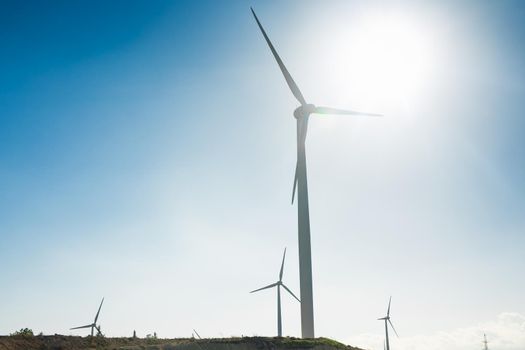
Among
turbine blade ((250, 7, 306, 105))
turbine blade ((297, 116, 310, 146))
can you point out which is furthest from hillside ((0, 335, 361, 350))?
turbine blade ((250, 7, 306, 105))

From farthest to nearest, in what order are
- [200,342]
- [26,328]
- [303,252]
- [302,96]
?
[302,96], [303,252], [26,328], [200,342]

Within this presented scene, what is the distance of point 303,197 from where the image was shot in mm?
56375

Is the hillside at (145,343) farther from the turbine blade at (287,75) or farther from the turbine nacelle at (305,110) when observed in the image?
the turbine blade at (287,75)

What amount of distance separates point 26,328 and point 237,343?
25236 millimetres

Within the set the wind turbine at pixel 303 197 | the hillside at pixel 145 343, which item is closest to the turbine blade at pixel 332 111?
the wind turbine at pixel 303 197

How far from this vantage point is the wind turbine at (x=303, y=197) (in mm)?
49594

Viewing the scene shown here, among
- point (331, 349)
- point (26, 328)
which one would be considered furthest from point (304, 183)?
point (26, 328)

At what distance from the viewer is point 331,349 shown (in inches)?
1752

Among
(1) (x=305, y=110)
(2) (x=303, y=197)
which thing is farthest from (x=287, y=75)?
(2) (x=303, y=197)

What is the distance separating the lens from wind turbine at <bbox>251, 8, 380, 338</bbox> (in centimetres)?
4959

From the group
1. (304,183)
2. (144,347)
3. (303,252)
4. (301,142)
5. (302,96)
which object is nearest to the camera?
(144,347)

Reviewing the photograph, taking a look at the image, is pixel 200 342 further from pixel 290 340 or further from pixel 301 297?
pixel 301 297

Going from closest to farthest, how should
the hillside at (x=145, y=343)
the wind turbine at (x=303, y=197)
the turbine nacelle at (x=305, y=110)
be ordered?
the hillside at (x=145, y=343)
the wind turbine at (x=303, y=197)
the turbine nacelle at (x=305, y=110)

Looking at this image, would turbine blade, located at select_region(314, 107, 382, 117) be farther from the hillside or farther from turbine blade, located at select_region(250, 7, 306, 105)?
the hillside
